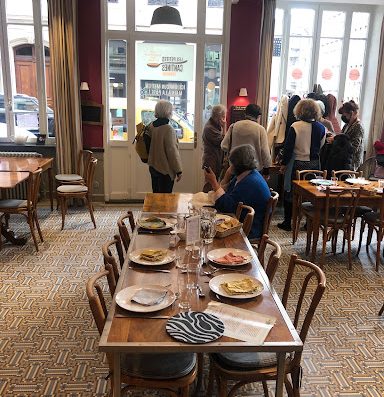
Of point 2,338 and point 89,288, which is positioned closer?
point 89,288

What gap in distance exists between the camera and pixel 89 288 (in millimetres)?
1687

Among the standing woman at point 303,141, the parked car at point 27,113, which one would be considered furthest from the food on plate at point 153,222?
the parked car at point 27,113

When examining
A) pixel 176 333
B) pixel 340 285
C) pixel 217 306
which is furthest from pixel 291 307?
pixel 176 333

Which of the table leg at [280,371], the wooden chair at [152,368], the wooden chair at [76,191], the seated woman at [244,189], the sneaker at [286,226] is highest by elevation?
the seated woman at [244,189]

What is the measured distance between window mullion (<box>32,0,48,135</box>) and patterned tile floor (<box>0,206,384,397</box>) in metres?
2.24

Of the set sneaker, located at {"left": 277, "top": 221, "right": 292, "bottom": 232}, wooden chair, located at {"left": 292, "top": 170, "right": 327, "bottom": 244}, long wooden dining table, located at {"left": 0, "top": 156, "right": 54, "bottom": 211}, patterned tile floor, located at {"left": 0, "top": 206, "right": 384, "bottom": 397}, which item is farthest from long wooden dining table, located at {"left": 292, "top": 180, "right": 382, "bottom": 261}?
long wooden dining table, located at {"left": 0, "top": 156, "right": 54, "bottom": 211}

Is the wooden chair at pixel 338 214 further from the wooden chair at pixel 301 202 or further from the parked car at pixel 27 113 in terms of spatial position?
the parked car at pixel 27 113

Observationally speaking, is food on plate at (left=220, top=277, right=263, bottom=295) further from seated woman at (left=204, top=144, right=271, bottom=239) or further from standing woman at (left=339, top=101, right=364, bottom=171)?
standing woman at (left=339, top=101, right=364, bottom=171)

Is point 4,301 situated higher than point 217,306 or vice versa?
point 217,306

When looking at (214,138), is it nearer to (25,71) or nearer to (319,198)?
(319,198)

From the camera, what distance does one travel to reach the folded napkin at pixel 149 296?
1.66 meters

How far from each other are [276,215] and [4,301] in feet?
12.0

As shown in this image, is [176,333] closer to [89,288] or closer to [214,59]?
[89,288]

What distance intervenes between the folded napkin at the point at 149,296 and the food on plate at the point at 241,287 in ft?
0.85
